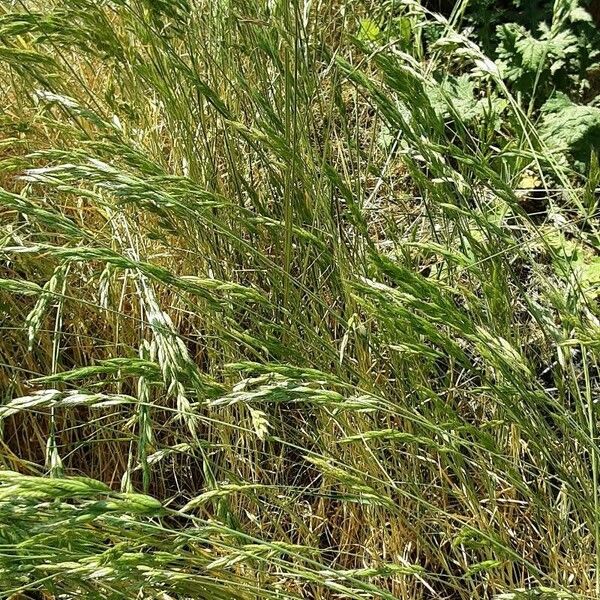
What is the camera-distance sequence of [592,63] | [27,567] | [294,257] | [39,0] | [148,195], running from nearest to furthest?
[27,567], [148,195], [294,257], [39,0], [592,63]

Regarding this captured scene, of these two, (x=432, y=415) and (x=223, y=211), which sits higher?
(x=223, y=211)

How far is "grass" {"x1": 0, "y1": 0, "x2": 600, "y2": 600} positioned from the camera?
3.82 feet

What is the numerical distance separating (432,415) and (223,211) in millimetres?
556

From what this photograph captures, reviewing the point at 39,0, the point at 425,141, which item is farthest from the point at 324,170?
the point at 39,0

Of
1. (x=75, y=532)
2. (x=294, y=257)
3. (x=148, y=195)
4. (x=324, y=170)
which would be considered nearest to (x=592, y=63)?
(x=294, y=257)

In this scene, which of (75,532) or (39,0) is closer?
(75,532)

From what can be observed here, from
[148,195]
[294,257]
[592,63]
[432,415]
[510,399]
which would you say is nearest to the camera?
[148,195]

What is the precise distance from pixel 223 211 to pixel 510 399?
2.20 feet

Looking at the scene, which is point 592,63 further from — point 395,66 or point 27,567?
point 27,567

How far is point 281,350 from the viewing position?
Answer: 132 cm

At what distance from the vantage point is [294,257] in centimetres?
181

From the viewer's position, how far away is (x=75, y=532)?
1116mm

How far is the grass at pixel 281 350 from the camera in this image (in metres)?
1.17

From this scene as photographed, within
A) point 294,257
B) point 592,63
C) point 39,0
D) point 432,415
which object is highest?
point 39,0
